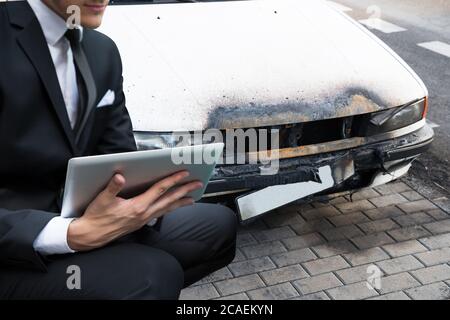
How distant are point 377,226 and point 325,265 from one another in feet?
1.90

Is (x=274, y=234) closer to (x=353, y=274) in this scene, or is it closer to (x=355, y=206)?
(x=353, y=274)

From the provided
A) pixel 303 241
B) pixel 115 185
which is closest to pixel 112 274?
pixel 115 185

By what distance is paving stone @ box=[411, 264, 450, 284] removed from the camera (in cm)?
352

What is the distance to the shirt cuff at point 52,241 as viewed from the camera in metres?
1.77

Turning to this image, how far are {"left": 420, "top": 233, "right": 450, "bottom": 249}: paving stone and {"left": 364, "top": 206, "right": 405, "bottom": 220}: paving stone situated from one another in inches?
12.0

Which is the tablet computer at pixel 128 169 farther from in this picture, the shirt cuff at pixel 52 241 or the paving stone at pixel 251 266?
the paving stone at pixel 251 266

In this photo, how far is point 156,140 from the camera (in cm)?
325

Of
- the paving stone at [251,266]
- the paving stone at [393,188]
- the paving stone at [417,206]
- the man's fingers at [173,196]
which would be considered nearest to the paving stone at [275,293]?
the paving stone at [251,266]

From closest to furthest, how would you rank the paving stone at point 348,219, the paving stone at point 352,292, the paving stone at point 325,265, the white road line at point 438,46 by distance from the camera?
1. the paving stone at point 352,292
2. the paving stone at point 325,265
3. the paving stone at point 348,219
4. the white road line at point 438,46

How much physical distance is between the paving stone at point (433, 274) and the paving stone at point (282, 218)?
2.55ft

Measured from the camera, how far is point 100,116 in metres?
2.07

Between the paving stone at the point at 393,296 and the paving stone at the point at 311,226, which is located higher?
the paving stone at the point at 393,296

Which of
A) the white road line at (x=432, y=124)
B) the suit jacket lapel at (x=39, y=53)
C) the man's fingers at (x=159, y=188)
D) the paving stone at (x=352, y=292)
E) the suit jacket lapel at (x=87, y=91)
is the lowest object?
the white road line at (x=432, y=124)

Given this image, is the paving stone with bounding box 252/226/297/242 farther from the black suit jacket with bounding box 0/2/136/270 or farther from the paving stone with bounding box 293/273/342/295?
→ the black suit jacket with bounding box 0/2/136/270
